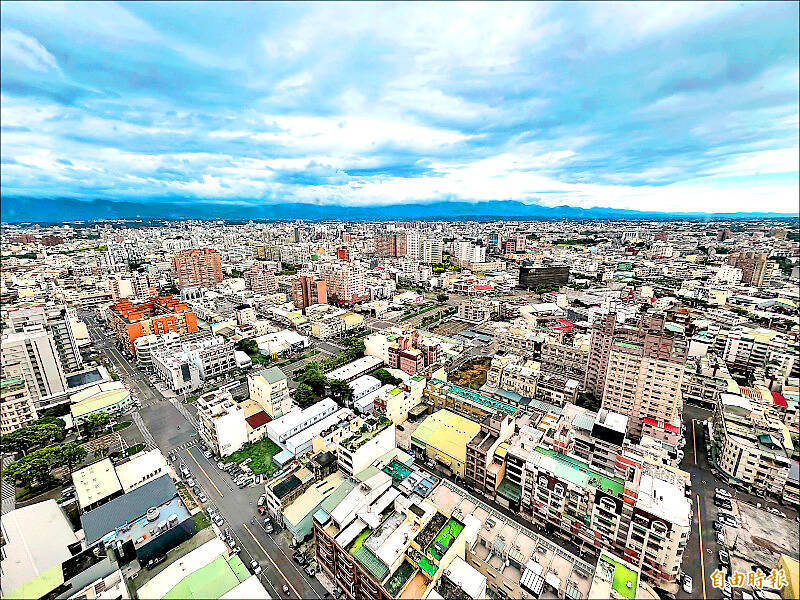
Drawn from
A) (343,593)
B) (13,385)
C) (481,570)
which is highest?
(13,385)

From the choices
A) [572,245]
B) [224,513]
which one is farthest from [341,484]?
[572,245]

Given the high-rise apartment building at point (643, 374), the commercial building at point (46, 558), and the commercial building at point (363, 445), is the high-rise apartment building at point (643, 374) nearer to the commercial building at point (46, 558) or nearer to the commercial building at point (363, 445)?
the commercial building at point (363, 445)

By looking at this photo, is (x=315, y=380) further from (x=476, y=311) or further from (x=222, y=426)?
(x=476, y=311)

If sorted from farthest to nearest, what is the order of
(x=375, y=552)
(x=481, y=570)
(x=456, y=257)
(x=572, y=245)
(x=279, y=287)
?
(x=572, y=245), (x=456, y=257), (x=279, y=287), (x=481, y=570), (x=375, y=552)

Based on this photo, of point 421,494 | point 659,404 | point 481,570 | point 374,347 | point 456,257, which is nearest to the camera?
point 481,570

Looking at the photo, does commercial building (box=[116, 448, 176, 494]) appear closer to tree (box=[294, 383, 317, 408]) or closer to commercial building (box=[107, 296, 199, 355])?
tree (box=[294, 383, 317, 408])

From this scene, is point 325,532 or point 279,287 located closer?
point 325,532

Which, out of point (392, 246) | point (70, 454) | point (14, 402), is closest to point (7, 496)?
point (70, 454)

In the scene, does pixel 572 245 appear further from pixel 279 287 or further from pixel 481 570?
pixel 481 570
